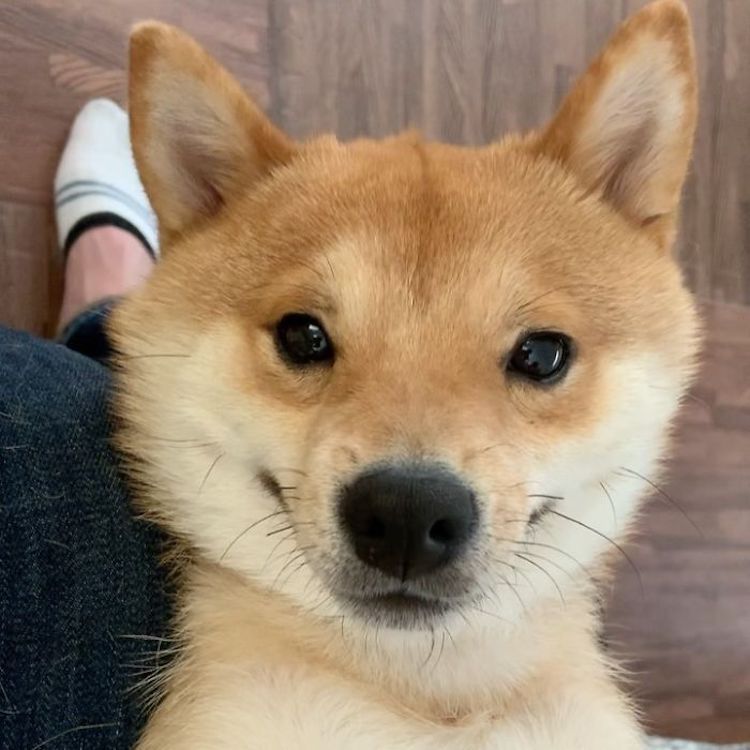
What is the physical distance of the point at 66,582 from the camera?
1.16 meters

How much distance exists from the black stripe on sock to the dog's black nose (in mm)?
1432

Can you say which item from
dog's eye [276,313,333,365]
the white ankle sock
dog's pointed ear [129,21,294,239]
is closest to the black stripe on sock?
the white ankle sock

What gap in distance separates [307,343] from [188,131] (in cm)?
39

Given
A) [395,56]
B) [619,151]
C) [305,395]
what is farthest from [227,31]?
[305,395]

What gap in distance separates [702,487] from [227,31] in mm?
1854

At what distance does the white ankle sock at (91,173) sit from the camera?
86.4 inches

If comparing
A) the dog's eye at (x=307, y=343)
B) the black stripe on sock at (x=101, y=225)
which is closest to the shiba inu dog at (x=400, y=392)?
the dog's eye at (x=307, y=343)

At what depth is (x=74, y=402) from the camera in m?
1.31

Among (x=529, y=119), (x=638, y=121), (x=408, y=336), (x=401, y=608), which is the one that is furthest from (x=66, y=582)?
(x=529, y=119)

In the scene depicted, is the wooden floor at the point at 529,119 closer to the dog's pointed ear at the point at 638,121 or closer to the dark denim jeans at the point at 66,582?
the dark denim jeans at the point at 66,582

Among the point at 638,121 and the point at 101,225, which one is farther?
the point at 101,225

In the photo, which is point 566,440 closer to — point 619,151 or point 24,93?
point 619,151

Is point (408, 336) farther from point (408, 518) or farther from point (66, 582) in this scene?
point (66, 582)

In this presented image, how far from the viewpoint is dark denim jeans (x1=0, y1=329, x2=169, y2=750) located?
112 cm
